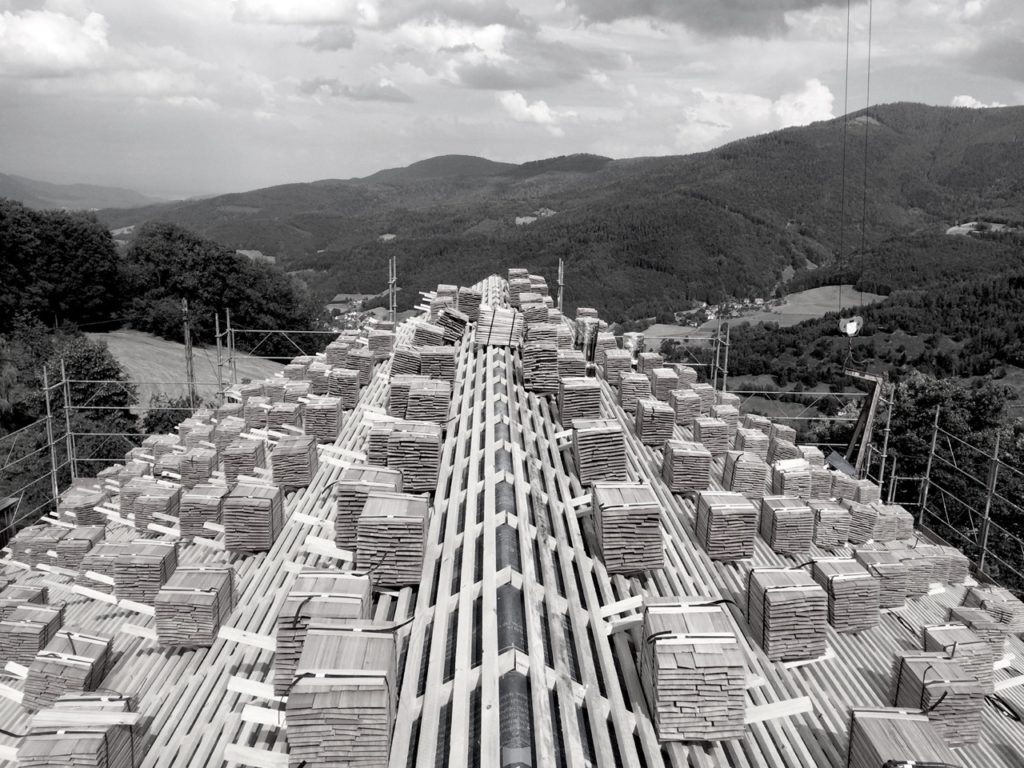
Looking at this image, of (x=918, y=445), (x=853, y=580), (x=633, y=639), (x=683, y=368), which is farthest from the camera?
(x=918, y=445)

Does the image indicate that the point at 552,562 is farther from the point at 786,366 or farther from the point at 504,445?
the point at 786,366

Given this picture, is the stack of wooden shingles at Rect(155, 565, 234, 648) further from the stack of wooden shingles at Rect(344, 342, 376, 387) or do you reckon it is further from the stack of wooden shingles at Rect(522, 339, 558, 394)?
the stack of wooden shingles at Rect(344, 342, 376, 387)

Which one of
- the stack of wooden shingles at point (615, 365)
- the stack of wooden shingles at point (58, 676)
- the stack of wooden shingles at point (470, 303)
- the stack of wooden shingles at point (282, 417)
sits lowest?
the stack of wooden shingles at point (58, 676)

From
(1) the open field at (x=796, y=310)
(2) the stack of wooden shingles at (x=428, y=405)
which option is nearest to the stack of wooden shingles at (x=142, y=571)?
(2) the stack of wooden shingles at (x=428, y=405)

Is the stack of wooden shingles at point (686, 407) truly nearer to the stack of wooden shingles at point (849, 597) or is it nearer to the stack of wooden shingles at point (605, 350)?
the stack of wooden shingles at point (605, 350)

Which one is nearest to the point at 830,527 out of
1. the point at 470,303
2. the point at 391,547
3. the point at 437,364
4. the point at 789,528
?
the point at 789,528

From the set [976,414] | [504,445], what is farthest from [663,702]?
[976,414]
